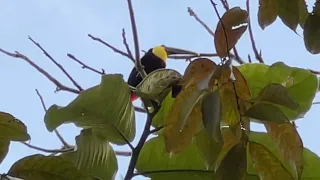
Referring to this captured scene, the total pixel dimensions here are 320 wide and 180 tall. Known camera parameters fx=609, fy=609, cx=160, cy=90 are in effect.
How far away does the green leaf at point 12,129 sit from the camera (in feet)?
1.78

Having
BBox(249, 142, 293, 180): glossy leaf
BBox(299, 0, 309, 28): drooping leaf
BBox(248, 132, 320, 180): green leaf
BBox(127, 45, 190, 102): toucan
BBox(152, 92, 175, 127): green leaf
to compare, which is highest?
BBox(299, 0, 309, 28): drooping leaf

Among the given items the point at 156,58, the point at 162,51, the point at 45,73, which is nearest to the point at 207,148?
the point at 45,73

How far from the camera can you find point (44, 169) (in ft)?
1.69

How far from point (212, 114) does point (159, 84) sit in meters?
0.20

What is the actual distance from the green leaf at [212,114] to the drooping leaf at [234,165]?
3 cm

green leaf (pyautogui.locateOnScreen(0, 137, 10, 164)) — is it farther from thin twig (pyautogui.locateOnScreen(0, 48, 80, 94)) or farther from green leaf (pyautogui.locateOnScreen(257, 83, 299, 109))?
thin twig (pyautogui.locateOnScreen(0, 48, 80, 94))

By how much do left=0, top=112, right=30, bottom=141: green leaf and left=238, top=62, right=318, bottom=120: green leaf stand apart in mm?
247

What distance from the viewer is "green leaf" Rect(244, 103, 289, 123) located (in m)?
0.49

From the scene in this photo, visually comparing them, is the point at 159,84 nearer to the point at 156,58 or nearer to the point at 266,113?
the point at 266,113

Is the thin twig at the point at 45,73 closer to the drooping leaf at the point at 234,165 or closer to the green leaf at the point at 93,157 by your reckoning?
the green leaf at the point at 93,157

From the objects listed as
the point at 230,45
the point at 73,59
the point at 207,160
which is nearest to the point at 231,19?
the point at 230,45

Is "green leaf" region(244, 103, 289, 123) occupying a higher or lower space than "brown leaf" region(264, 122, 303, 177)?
higher

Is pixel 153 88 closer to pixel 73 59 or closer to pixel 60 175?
pixel 60 175

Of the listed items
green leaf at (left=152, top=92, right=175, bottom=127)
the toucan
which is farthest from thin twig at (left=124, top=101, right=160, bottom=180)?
the toucan
